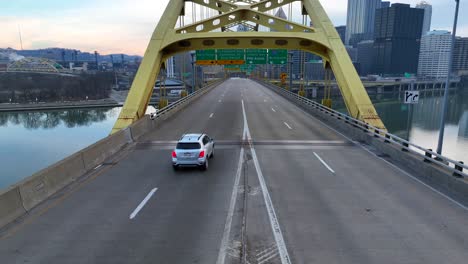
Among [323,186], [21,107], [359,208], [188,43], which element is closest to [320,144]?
[323,186]

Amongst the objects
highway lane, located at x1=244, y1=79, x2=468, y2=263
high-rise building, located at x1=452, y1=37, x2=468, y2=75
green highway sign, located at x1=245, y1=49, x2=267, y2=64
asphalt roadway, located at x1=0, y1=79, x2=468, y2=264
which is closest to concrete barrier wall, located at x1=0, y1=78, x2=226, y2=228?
asphalt roadway, located at x1=0, y1=79, x2=468, y2=264

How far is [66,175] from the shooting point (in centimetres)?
1268

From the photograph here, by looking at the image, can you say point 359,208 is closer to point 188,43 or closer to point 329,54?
point 329,54

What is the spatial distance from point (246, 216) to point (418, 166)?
359 inches

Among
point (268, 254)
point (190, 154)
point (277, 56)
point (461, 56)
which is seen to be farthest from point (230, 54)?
point (461, 56)

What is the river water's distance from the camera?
145 ft

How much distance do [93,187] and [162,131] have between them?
1149cm

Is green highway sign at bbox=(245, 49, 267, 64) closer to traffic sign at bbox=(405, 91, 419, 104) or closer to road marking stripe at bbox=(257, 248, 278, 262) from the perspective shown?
traffic sign at bbox=(405, 91, 419, 104)

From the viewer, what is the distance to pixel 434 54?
118m

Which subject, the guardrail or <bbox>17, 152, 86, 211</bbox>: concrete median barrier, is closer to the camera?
<bbox>17, 152, 86, 211</bbox>: concrete median barrier

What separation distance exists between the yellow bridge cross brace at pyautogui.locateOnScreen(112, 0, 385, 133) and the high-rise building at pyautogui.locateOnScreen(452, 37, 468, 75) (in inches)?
5541

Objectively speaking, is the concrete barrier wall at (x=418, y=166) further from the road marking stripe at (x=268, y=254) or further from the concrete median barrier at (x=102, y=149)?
the concrete median barrier at (x=102, y=149)

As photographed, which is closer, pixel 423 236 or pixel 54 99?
pixel 423 236

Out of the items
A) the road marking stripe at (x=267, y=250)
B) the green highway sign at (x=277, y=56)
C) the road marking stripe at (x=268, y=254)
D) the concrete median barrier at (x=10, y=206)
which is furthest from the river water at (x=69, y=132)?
the concrete median barrier at (x=10, y=206)
